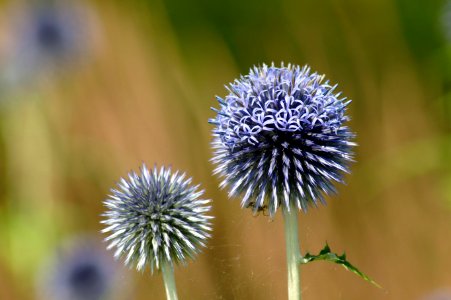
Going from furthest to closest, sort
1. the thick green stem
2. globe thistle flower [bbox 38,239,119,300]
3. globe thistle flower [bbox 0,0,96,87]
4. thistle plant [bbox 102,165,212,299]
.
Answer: globe thistle flower [bbox 0,0,96,87]
globe thistle flower [bbox 38,239,119,300]
thistle plant [bbox 102,165,212,299]
the thick green stem

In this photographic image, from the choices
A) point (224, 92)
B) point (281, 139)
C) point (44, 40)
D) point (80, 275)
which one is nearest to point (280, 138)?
point (281, 139)

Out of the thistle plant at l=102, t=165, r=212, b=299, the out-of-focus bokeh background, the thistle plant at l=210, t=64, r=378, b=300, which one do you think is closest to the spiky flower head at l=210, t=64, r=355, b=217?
the thistle plant at l=210, t=64, r=378, b=300

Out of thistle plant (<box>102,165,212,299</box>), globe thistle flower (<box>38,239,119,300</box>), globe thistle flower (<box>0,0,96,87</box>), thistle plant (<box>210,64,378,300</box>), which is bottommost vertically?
globe thistle flower (<box>38,239,119,300</box>)

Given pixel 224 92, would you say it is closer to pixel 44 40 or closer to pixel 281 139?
pixel 44 40

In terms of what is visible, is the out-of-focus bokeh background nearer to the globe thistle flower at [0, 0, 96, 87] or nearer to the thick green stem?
the globe thistle flower at [0, 0, 96, 87]

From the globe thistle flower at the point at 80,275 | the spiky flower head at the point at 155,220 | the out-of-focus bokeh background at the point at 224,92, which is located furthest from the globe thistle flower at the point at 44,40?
the spiky flower head at the point at 155,220

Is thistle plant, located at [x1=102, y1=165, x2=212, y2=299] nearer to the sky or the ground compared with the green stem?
nearer to the sky
